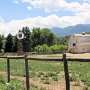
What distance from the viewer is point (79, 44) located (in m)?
91.4

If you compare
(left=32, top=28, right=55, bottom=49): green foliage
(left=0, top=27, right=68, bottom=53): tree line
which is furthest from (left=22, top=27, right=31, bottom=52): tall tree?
(left=32, top=28, right=55, bottom=49): green foliage

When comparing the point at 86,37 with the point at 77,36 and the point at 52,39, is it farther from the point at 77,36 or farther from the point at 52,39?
the point at 52,39

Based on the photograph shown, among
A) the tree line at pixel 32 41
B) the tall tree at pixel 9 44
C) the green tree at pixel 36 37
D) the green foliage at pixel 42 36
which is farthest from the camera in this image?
the green foliage at pixel 42 36

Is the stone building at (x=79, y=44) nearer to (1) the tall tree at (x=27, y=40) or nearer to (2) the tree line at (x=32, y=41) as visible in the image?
(2) the tree line at (x=32, y=41)

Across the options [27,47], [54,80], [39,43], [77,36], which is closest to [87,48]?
[77,36]

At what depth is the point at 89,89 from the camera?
13438mm

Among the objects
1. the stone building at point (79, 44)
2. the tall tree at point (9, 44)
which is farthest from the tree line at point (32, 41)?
the stone building at point (79, 44)

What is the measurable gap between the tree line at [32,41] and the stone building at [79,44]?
16.9ft

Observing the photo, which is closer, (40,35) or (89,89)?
(89,89)

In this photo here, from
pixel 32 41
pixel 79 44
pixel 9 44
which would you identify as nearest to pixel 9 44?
pixel 9 44

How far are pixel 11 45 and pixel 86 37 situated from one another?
19590 mm

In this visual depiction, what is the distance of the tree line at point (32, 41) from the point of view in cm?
10026

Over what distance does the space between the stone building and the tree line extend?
5.15 metres

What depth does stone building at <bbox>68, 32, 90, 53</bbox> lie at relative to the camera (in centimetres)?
8925
